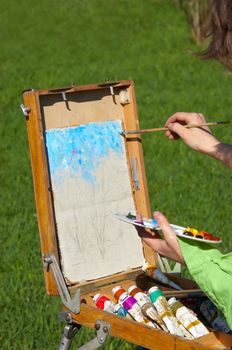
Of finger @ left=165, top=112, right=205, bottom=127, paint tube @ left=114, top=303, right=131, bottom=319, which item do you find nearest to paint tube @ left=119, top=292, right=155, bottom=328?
paint tube @ left=114, top=303, right=131, bottom=319

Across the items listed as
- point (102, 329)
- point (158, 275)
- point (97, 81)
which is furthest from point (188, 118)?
point (97, 81)

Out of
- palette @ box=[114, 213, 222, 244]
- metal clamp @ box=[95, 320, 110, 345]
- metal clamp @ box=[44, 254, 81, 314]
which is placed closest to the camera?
palette @ box=[114, 213, 222, 244]

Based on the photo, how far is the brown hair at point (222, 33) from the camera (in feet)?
9.73

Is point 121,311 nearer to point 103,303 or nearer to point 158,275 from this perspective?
point 103,303

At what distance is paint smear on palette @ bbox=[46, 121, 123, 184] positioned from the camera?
3299mm

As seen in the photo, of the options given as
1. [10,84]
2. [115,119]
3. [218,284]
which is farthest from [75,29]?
[218,284]

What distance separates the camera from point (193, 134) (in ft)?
10.2

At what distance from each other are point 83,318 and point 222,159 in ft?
2.47

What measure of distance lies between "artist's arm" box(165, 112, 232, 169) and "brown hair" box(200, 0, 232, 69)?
0.27m

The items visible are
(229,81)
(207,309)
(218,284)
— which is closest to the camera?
(218,284)

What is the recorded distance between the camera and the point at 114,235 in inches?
137

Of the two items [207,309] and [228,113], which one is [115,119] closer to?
[207,309]

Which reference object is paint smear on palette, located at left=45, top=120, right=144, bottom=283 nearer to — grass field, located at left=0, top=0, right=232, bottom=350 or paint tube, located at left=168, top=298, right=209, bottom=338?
paint tube, located at left=168, top=298, right=209, bottom=338

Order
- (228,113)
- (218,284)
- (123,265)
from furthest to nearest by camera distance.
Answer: (228,113), (123,265), (218,284)
